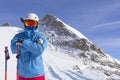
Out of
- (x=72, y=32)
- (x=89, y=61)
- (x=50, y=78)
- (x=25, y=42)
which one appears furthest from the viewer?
(x=72, y=32)

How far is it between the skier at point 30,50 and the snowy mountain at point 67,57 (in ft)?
55.4

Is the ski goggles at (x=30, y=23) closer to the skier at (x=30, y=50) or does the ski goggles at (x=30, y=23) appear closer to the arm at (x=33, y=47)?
the skier at (x=30, y=50)

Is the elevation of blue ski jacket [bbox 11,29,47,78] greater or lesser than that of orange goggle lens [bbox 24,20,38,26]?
lesser

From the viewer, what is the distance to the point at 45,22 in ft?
260

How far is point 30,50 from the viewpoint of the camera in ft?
24.7

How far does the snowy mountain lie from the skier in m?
16.9

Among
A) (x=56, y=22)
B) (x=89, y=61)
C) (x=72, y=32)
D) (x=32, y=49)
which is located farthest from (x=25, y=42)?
(x=56, y=22)

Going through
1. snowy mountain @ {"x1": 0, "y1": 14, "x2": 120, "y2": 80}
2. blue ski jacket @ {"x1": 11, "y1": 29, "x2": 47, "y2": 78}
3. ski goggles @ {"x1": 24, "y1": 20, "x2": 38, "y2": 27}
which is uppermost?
snowy mountain @ {"x1": 0, "y1": 14, "x2": 120, "y2": 80}

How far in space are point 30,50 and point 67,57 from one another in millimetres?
39435

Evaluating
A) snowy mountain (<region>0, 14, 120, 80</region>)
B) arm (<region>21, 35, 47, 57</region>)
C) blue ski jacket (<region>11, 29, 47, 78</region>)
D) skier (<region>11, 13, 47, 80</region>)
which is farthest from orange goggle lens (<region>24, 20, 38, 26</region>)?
snowy mountain (<region>0, 14, 120, 80</region>)

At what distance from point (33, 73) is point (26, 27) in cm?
94

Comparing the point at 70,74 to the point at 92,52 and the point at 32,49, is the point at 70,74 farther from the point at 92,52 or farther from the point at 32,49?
the point at 92,52

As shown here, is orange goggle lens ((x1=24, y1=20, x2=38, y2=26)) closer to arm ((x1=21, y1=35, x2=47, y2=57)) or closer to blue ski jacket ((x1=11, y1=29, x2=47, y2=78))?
blue ski jacket ((x1=11, y1=29, x2=47, y2=78))

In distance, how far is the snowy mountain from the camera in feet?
92.5
